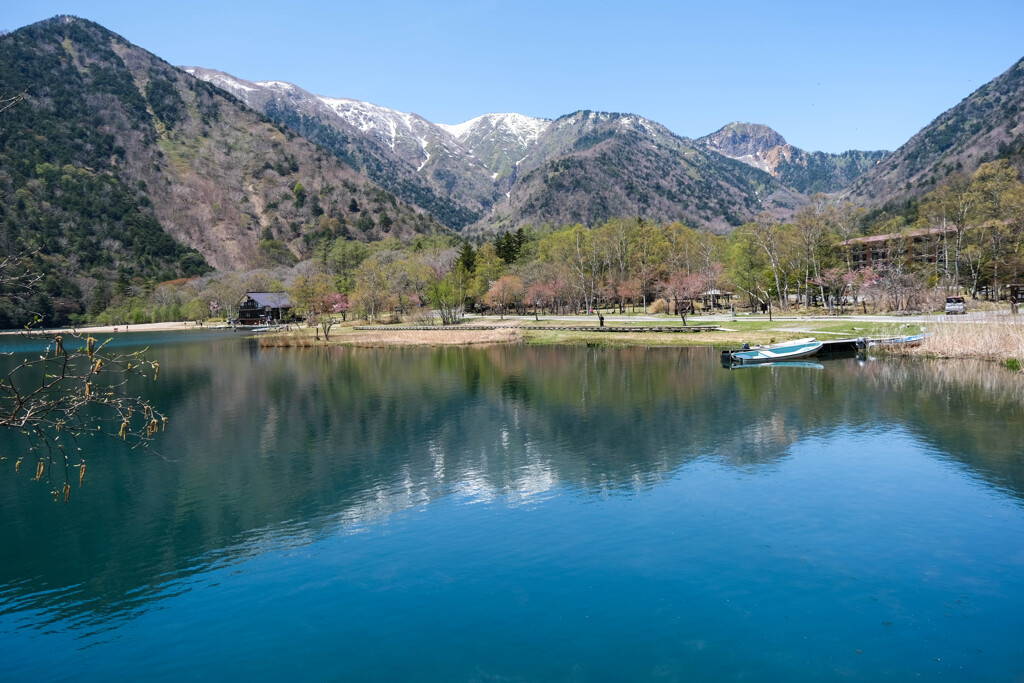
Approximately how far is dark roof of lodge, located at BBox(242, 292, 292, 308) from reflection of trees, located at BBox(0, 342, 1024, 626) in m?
104

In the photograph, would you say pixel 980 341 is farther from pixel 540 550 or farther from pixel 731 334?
pixel 540 550

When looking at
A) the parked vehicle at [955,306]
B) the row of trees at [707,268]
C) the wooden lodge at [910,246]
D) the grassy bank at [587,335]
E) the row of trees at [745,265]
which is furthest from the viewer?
the wooden lodge at [910,246]

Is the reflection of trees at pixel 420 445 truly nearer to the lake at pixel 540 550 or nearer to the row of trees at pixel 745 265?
the lake at pixel 540 550

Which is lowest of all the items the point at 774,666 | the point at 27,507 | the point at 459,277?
the point at 774,666

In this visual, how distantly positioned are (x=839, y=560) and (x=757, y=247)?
98430 mm

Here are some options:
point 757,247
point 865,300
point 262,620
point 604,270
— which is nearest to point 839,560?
point 262,620

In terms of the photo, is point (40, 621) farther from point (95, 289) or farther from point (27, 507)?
point (95, 289)

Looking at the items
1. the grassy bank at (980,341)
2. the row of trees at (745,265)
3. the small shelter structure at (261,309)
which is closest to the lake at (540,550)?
the grassy bank at (980,341)

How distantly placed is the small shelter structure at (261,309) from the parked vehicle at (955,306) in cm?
13532

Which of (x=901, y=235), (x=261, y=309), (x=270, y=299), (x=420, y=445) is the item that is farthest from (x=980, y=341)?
(x=270, y=299)

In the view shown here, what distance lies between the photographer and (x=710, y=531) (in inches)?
680

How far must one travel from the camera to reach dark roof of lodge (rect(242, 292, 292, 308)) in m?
149

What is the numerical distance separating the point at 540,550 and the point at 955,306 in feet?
230

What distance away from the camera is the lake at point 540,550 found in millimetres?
11875
